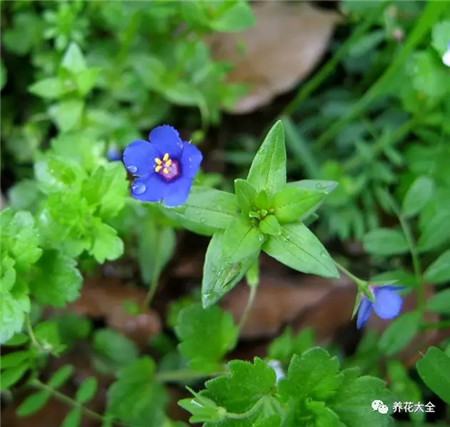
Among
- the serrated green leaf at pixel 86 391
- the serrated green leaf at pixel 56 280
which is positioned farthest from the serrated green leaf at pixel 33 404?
the serrated green leaf at pixel 56 280

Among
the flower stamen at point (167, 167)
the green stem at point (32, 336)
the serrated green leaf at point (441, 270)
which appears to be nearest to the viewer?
the flower stamen at point (167, 167)

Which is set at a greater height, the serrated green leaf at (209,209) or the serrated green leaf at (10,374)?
the serrated green leaf at (209,209)

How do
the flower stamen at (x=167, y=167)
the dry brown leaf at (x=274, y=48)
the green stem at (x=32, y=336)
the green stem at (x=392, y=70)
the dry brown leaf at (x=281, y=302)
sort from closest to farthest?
the flower stamen at (x=167, y=167) < the green stem at (x=32, y=336) < the green stem at (x=392, y=70) < the dry brown leaf at (x=281, y=302) < the dry brown leaf at (x=274, y=48)

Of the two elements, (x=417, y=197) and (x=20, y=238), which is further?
(x=417, y=197)

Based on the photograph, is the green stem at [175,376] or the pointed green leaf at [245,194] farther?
the green stem at [175,376]

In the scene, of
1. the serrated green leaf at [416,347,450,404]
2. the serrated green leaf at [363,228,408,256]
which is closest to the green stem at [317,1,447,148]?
the serrated green leaf at [363,228,408,256]

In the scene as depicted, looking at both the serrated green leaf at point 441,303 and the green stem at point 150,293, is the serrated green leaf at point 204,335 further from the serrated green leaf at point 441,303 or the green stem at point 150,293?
the serrated green leaf at point 441,303

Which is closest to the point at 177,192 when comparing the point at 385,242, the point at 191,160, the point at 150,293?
the point at 191,160

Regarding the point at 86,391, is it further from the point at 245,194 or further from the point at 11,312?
the point at 245,194
